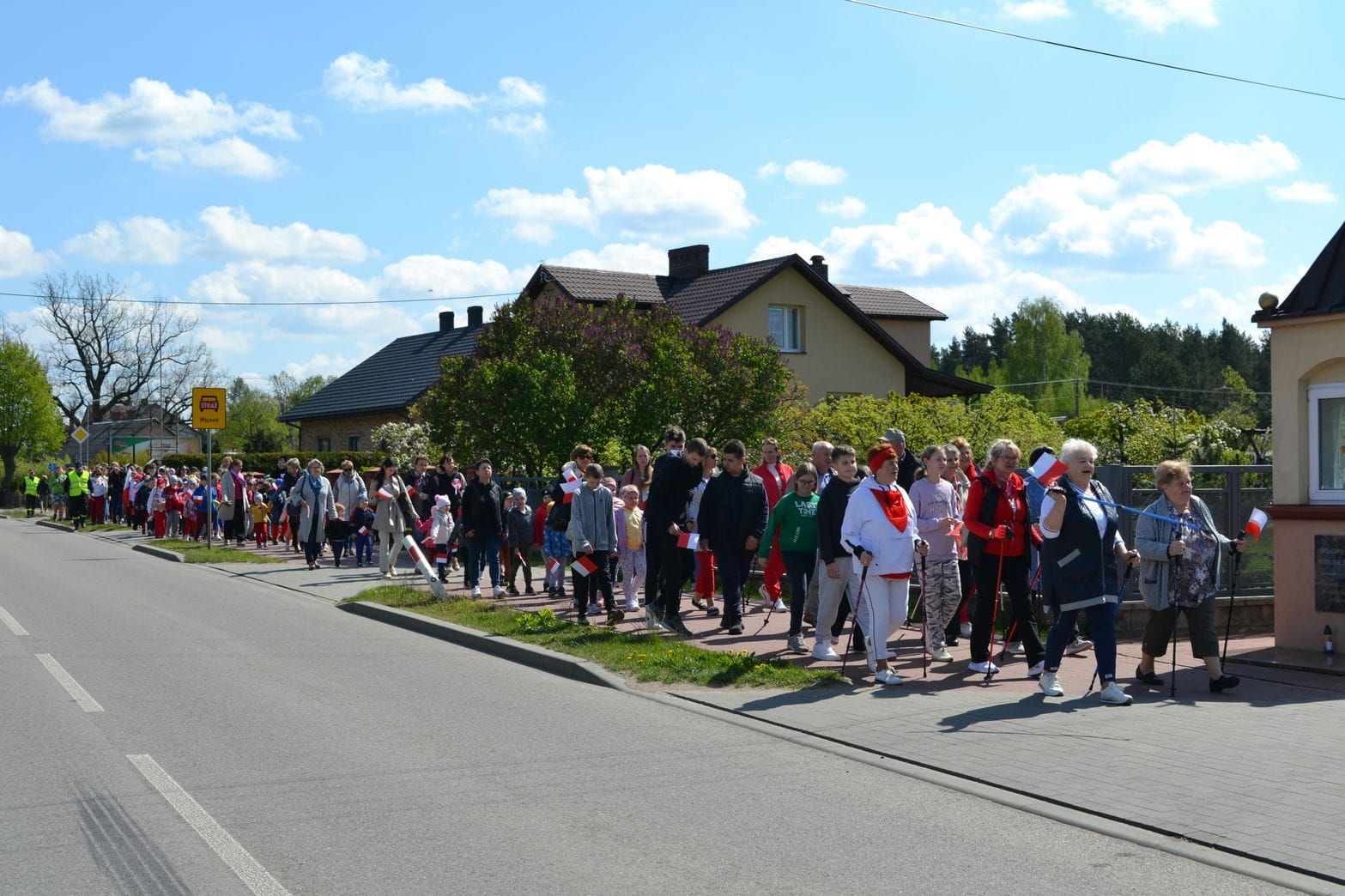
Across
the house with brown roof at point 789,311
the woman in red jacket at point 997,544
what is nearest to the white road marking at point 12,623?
the woman in red jacket at point 997,544

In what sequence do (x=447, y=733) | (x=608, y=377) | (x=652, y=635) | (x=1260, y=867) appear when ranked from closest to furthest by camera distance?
(x=1260, y=867) → (x=447, y=733) → (x=652, y=635) → (x=608, y=377)

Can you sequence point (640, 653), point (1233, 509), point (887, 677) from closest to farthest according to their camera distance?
point (887, 677) → point (640, 653) → point (1233, 509)

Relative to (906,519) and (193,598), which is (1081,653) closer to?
(906,519)

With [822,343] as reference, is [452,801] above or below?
below

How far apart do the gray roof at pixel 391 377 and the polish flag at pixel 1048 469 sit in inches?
1612

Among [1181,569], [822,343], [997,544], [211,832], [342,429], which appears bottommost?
[211,832]

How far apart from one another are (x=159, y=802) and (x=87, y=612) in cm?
958

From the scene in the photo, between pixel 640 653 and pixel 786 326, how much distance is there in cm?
3096

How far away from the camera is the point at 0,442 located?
69.2m

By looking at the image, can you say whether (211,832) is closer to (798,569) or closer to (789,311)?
(798,569)

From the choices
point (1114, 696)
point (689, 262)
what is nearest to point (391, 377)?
point (689, 262)

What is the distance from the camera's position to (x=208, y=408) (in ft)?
87.6

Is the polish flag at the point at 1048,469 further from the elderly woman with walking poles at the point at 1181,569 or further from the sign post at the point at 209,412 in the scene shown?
the sign post at the point at 209,412

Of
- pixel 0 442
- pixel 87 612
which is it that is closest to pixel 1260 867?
pixel 87 612
